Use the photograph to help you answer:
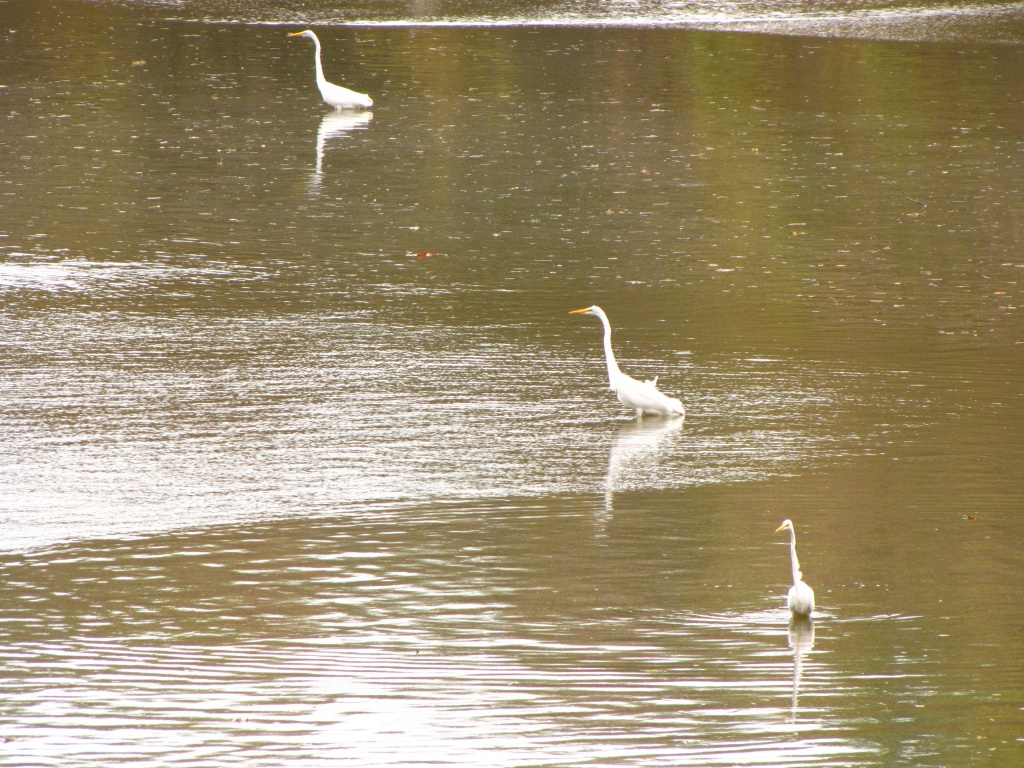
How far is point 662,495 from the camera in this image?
8.65 meters

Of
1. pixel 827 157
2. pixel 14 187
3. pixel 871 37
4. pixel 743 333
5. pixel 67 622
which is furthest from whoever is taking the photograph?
pixel 871 37

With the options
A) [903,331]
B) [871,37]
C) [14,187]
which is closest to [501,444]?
[903,331]

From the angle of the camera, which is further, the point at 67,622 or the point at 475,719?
the point at 67,622

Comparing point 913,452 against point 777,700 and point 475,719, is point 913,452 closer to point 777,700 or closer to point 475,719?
point 777,700

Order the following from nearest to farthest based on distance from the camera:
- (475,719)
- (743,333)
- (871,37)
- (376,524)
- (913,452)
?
(475,719), (376,524), (913,452), (743,333), (871,37)

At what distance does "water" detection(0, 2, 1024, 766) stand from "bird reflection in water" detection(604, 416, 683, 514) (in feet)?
0.14

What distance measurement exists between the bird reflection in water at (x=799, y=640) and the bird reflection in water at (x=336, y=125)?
41.0ft

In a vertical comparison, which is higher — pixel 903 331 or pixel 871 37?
pixel 871 37

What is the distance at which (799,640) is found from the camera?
264 inches

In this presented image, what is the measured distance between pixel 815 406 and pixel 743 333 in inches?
72.8

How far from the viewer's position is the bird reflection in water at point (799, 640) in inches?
249

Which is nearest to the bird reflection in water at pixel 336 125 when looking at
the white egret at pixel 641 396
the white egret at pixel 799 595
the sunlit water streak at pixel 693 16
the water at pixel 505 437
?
the water at pixel 505 437

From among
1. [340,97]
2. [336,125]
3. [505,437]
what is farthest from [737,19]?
[505,437]

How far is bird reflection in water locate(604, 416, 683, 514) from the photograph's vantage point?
29.1 ft
